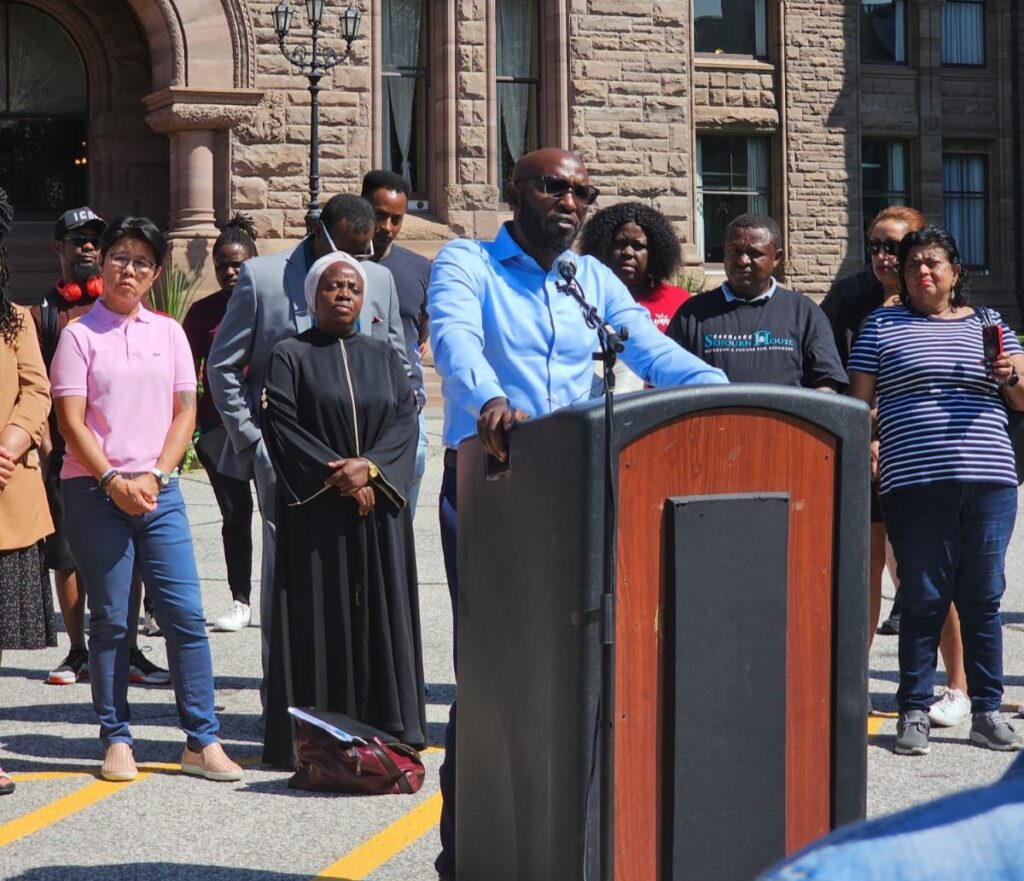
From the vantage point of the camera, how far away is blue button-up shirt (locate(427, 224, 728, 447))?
13.7ft

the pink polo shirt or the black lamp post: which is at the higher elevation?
the black lamp post

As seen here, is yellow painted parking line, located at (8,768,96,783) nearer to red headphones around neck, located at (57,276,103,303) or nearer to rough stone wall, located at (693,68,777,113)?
red headphones around neck, located at (57,276,103,303)

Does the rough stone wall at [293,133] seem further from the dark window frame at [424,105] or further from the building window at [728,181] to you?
the building window at [728,181]

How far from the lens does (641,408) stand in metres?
3.29

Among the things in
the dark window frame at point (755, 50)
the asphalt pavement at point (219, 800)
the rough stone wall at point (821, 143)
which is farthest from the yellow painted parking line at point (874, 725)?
the dark window frame at point (755, 50)

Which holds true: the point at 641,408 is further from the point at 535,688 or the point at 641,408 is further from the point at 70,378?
the point at 70,378

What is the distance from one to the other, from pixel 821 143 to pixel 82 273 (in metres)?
20.3

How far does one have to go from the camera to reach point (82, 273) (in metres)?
8.03

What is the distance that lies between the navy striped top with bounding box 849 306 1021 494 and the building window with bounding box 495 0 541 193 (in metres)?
16.9

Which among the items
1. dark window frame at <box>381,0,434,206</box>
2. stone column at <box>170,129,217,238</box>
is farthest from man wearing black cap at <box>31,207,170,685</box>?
dark window frame at <box>381,0,434,206</box>

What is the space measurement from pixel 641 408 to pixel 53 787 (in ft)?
11.1

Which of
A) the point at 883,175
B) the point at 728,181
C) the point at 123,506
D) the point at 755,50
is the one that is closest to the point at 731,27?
the point at 755,50

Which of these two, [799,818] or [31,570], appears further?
[31,570]

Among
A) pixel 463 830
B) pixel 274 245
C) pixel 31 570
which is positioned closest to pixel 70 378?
pixel 31 570
